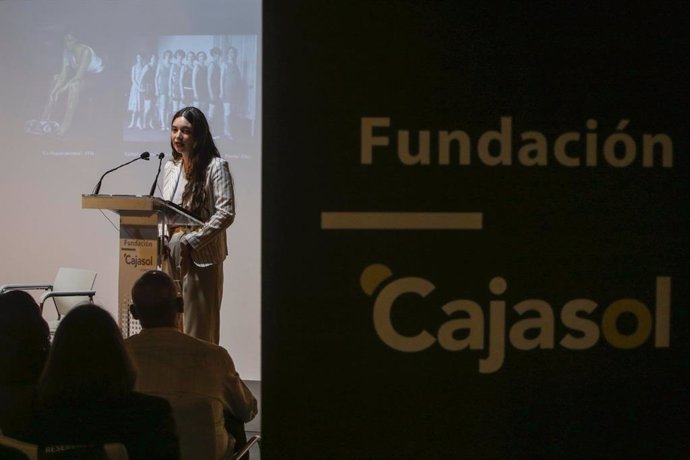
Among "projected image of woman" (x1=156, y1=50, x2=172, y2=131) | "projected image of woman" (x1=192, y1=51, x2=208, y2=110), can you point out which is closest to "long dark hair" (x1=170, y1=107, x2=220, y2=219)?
"projected image of woman" (x1=192, y1=51, x2=208, y2=110)

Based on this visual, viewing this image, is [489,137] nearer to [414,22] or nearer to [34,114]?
[414,22]

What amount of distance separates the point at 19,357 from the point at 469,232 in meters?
1.56

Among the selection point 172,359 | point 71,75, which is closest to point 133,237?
point 172,359

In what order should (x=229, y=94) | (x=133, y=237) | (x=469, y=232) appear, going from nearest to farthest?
1. (x=469, y=232)
2. (x=133, y=237)
3. (x=229, y=94)

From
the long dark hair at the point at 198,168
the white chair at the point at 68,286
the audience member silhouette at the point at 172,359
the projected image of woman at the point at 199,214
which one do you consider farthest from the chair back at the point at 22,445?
the white chair at the point at 68,286

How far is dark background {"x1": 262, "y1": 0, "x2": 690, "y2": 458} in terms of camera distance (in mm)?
1011

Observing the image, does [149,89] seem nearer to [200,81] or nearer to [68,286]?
[200,81]

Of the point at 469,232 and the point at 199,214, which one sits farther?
the point at 199,214

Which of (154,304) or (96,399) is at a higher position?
(154,304)

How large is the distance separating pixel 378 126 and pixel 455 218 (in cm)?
16

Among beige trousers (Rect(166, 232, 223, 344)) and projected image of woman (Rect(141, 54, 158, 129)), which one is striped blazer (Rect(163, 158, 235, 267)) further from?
projected image of woman (Rect(141, 54, 158, 129))

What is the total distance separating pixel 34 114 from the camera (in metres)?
5.51

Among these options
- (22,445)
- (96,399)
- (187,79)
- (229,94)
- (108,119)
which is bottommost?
(22,445)

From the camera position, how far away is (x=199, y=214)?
3.67 metres
